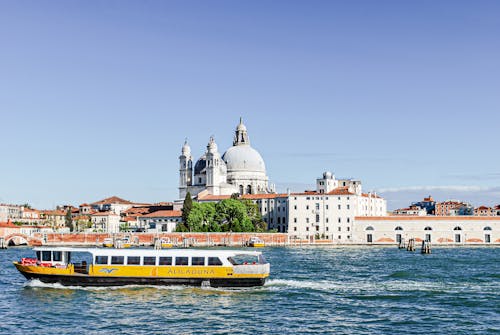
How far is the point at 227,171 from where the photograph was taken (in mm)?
110500

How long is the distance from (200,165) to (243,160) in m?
7.33

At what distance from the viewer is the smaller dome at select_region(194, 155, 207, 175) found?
349 feet

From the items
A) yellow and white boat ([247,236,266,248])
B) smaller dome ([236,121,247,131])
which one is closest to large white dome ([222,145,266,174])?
smaller dome ([236,121,247,131])

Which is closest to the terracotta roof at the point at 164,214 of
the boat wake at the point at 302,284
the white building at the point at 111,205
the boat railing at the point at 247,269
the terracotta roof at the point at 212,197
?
the terracotta roof at the point at 212,197

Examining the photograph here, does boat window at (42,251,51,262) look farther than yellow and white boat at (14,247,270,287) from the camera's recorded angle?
Yes

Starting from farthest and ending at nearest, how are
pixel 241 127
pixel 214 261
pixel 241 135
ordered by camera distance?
pixel 241 135
pixel 241 127
pixel 214 261

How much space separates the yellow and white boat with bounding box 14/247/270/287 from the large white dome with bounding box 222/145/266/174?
3222 inches

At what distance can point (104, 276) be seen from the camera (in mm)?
27891

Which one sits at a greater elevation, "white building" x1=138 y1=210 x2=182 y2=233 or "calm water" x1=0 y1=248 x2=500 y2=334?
"white building" x1=138 y1=210 x2=182 y2=233

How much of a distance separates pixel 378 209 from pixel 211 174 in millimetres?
25255

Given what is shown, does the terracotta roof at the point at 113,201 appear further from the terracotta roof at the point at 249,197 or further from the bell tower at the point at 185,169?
the terracotta roof at the point at 249,197

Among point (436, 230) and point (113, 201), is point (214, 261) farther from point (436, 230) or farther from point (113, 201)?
point (113, 201)

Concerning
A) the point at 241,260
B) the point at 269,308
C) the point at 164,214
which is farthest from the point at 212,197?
the point at 269,308

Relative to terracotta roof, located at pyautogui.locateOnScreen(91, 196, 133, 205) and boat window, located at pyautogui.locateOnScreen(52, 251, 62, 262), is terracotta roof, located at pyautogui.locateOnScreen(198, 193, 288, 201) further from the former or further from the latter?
boat window, located at pyautogui.locateOnScreen(52, 251, 62, 262)
